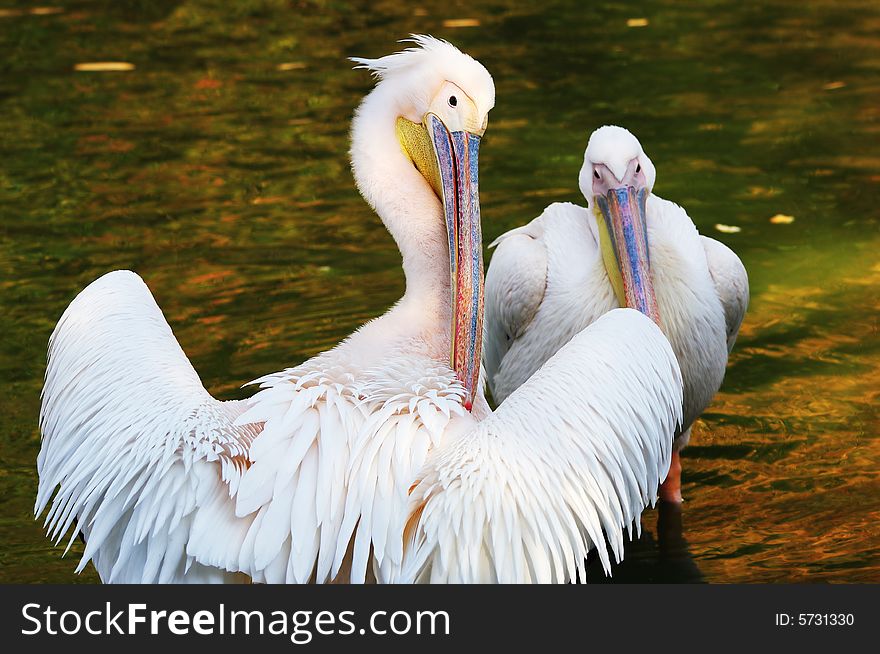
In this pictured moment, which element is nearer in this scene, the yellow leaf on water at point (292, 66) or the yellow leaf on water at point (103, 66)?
the yellow leaf on water at point (292, 66)

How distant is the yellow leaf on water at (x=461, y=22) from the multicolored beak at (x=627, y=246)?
6875mm

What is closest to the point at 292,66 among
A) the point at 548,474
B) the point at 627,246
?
the point at 627,246

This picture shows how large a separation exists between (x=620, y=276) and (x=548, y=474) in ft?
5.54

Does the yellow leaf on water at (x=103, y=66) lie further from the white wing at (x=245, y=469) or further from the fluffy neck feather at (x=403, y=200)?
the white wing at (x=245, y=469)

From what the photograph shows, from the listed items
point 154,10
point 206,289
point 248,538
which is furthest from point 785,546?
point 154,10

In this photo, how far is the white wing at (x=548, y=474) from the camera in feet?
10.3

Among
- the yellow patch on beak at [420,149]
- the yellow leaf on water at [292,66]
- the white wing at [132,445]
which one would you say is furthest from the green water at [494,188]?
the yellow patch on beak at [420,149]

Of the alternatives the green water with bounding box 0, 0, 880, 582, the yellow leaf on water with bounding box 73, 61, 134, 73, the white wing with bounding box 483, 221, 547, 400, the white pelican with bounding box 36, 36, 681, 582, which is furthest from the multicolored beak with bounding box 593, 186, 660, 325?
the yellow leaf on water with bounding box 73, 61, 134, 73

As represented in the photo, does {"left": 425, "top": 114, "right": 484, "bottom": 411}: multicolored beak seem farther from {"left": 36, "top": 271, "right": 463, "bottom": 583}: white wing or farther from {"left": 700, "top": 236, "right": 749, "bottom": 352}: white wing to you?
{"left": 700, "top": 236, "right": 749, "bottom": 352}: white wing

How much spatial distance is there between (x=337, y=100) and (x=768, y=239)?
151 inches

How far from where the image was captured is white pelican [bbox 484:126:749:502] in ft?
15.6

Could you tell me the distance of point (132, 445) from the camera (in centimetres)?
335

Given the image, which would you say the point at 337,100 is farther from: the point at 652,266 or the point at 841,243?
the point at 652,266

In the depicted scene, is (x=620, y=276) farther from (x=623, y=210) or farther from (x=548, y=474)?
(x=548, y=474)
